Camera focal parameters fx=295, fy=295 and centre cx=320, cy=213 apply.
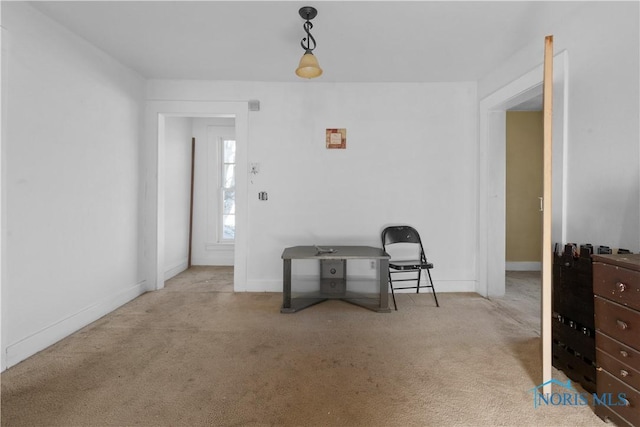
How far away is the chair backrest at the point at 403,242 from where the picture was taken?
375 centimetres

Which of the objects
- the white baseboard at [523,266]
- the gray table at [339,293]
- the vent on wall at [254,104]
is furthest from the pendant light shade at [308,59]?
the white baseboard at [523,266]

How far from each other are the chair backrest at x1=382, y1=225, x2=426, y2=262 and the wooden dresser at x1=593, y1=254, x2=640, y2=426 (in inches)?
81.3

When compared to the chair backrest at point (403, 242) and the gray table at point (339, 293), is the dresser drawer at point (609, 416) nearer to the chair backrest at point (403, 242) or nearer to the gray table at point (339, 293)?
the gray table at point (339, 293)

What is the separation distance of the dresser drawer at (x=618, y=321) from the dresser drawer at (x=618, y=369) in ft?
0.39

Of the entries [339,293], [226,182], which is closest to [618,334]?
[339,293]

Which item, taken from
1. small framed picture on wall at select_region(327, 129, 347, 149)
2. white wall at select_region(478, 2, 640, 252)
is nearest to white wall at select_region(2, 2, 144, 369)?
small framed picture on wall at select_region(327, 129, 347, 149)

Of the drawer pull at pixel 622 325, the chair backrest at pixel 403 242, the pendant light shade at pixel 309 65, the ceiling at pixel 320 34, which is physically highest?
the ceiling at pixel 320 34

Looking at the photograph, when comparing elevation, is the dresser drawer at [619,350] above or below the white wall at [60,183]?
below

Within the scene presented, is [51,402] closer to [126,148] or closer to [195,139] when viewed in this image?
[126,148]

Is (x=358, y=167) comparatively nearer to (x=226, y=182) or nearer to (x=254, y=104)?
(x=254, y=104)

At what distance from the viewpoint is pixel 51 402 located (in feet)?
5.79

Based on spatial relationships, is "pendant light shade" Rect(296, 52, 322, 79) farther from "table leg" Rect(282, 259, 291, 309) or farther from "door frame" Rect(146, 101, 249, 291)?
"table leg" Rect(282, 259, 291, 309)

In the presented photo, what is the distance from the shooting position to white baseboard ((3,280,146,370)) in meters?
2.21

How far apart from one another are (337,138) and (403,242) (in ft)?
5.32
